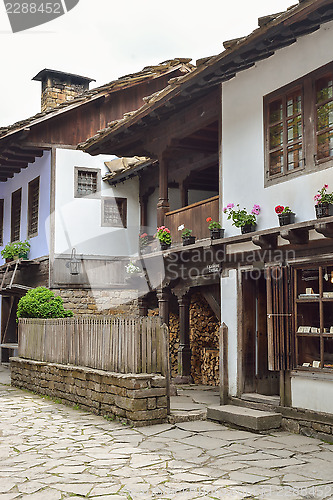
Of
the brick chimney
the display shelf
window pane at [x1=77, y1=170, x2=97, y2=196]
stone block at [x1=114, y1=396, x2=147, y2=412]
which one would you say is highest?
the brick chimney

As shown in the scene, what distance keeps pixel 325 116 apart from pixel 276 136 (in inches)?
38.3

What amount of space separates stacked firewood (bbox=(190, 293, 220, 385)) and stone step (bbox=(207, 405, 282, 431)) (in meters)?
4.00

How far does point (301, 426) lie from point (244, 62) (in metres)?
5.19

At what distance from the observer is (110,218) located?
645 inches

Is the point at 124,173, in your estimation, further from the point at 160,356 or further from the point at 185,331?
the point at 160,356

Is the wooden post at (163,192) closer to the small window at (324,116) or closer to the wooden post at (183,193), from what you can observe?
the wooden post at (183,193)

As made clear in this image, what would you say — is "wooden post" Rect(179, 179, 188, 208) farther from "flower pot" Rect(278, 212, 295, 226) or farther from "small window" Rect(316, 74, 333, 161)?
"small window" Rect(316, 74, 333, 161)

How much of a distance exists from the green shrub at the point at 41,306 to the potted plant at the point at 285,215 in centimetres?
690

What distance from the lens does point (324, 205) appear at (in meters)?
7.12

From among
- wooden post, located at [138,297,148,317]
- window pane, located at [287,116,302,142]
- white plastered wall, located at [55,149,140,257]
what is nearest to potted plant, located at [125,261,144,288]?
wooden post, located at [138,297,148,317]

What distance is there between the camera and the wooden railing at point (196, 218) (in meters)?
10.2

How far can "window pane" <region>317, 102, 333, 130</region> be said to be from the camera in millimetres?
7438

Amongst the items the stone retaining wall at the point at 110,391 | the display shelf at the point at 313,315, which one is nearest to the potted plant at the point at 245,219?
the display shelf at the point at 313,315

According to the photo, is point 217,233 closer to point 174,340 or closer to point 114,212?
point 174,340
